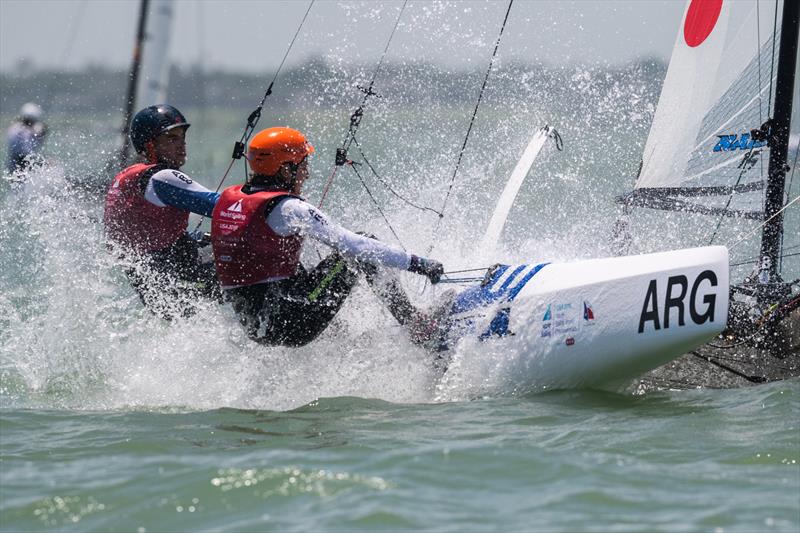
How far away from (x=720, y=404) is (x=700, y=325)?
0.32m

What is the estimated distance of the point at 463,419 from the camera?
4145mm

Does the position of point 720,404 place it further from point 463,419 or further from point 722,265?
point 463,419

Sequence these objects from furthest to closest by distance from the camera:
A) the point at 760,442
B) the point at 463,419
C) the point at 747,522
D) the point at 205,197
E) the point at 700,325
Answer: the point at 205,197 → the point at 700,325 → the point at 463,419 → the point at 760,442 → the point at 747,522

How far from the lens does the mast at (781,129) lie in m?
5.58

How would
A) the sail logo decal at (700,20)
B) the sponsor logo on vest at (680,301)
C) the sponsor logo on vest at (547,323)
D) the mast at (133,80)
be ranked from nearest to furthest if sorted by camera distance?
the sponsor logo on vest at (680,301)
the sponsor logo on vest at (547,323)
the sail logo decal at (700,20)
the mast at (133,80)

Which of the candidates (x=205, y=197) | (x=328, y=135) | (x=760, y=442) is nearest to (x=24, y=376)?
(x=205, y=197)

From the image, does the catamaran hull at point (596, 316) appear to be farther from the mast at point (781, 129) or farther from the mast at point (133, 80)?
the mast at point (133, 80)

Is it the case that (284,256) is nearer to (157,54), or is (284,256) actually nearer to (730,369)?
(730,369)

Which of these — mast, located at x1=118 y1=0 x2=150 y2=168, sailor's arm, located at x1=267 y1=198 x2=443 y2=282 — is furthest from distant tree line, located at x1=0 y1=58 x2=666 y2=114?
sailor's arm, located at x1=267 y1=198 x2=443 y2=282

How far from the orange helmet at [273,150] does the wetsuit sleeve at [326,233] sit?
20 cm

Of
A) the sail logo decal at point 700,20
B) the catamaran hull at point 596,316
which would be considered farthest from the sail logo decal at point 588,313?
the sail logo decal at point 700,20

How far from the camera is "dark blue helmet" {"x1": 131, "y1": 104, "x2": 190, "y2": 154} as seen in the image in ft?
16.8

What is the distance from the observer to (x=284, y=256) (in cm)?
462

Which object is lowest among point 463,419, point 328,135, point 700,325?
point 463,419
